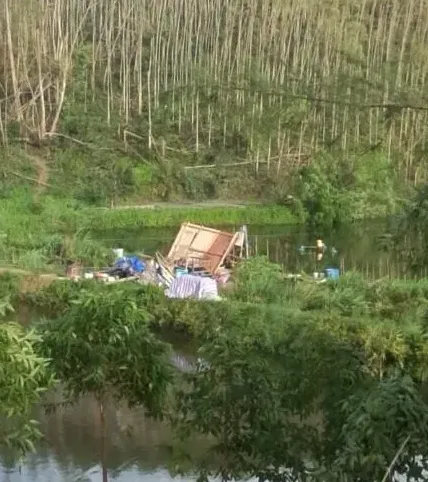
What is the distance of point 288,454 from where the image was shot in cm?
429

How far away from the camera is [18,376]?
448cm

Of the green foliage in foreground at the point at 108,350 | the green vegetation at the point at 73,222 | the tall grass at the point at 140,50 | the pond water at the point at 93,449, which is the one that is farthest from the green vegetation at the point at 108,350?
the tall grass at the point at 140,50

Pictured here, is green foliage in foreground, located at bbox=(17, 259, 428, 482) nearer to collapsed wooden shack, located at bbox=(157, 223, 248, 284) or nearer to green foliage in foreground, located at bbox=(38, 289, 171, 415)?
green foliage in foreground, located at bbox=(38, 289, 171, 415)

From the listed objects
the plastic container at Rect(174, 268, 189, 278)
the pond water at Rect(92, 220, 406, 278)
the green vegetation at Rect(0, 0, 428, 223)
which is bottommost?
the pond water at Rect(92, 220, 406, 278)

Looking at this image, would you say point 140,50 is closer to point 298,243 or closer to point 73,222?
point 73,222

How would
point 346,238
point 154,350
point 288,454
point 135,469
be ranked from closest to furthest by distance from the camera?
1. point 288,454
2. point 154,350
3. point 135,469
4. point 346,238

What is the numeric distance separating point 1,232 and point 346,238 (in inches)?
272

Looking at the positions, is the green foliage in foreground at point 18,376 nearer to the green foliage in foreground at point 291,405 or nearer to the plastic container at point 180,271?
the green foliage in foreground at point 291,405

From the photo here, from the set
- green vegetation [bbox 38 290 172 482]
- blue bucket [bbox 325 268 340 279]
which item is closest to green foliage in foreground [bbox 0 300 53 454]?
green vegetation [bbox 38 290 172 482]

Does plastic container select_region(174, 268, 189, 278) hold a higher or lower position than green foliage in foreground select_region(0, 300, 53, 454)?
lower

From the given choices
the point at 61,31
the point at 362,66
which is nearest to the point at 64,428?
the point at 362,66

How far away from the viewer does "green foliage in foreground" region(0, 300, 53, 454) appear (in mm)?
4418

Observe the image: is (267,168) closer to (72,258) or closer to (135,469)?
(72,258)

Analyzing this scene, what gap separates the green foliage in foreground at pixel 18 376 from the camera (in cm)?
442
